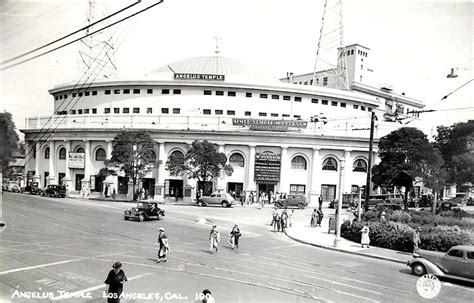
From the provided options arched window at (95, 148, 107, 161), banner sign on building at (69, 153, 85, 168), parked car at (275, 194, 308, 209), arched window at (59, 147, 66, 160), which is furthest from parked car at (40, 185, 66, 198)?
parked car at (275, 194, 308, 209)

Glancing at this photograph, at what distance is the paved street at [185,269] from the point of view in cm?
1087

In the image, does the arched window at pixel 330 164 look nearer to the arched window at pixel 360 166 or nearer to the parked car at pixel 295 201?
the arched window at pixel 360 166

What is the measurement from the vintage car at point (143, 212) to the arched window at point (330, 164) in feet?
85.1

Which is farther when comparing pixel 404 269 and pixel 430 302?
pixel 404 269

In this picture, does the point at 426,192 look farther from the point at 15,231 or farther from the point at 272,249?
the point at 15,231

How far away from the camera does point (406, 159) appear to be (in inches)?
1336

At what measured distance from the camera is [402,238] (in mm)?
19500

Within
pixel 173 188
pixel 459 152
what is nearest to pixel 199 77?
pixel 173 188

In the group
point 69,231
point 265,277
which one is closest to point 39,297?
point 265,277

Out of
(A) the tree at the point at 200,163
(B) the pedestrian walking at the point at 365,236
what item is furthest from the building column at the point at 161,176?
(B) the pedestrian walking at the point at 365,236

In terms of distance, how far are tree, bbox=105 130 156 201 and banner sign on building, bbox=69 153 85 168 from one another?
1002 cm

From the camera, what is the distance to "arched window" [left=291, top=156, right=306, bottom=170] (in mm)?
45375

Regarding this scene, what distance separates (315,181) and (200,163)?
1558 centimetres

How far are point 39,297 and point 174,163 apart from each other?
97.6ft
